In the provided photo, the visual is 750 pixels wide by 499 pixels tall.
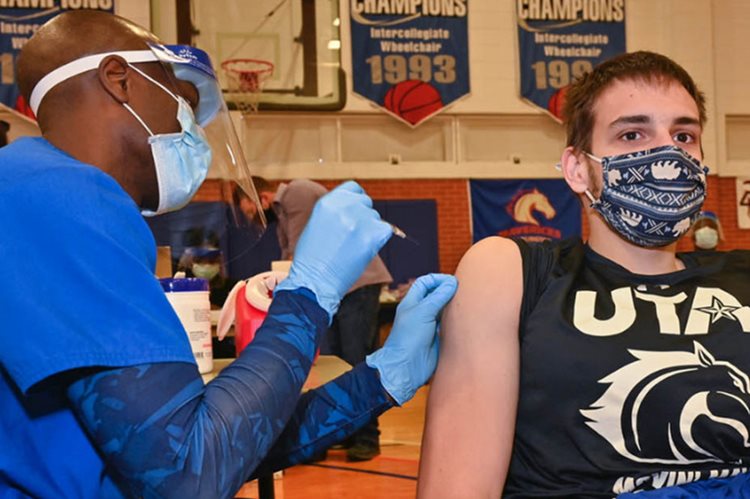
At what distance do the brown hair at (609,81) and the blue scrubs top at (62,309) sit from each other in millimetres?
1011

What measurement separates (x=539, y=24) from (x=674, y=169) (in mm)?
7952

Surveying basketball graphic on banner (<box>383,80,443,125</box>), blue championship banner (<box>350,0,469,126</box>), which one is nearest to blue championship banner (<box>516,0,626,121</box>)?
blue championship banner (<box>350,0,469,126</box>)

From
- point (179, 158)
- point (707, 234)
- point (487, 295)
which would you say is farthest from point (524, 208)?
point (179, 158)

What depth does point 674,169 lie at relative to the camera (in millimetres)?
1526

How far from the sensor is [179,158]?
1.23 m

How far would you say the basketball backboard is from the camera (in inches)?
302

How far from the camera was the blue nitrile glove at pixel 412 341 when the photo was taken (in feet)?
4.44

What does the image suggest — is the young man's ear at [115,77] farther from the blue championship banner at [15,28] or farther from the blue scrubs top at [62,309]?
the blue championship banner at [15,28]

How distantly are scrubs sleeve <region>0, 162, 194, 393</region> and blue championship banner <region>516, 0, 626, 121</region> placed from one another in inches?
334

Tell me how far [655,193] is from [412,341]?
57 centimetres

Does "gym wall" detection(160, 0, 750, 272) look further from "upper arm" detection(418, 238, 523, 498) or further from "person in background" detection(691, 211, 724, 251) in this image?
"upper arm" detection(418, 238, 523, 498)

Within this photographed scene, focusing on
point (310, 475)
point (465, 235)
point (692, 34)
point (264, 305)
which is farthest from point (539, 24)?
point (264, 305)

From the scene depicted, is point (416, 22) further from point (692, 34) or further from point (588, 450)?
point (588, 450)

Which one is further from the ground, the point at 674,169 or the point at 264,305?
the point at 674,169
